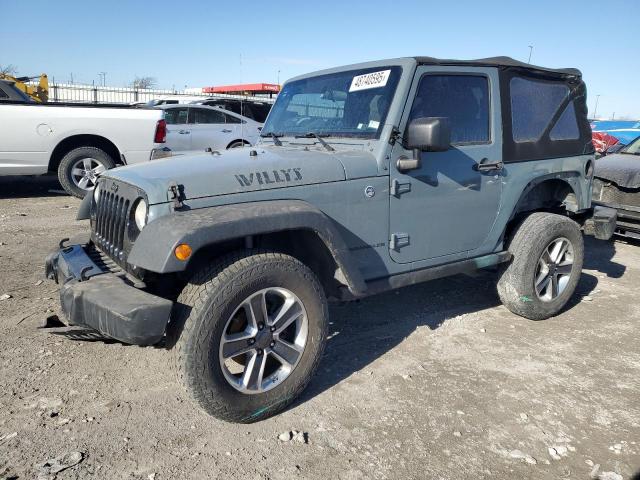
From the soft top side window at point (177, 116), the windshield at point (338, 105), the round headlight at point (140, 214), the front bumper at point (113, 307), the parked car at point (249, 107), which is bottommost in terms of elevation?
the front bumper at point (113, 307)

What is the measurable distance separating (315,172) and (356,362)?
4.53ft

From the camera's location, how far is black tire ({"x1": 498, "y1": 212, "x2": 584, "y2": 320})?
4.06m

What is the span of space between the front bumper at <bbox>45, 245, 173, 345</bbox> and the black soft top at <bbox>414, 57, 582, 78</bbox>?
2289 mm

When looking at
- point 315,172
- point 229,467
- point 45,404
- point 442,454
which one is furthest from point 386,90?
point 45,404

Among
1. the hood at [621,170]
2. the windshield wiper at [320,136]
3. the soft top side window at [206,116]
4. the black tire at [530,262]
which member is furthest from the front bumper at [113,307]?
the soft top side window at [206,116]

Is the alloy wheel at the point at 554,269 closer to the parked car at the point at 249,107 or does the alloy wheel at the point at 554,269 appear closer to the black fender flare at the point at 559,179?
the black fender flare at the point at 559,179

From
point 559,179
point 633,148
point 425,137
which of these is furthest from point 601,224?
point 633,148

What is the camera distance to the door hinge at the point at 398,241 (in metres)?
3.28

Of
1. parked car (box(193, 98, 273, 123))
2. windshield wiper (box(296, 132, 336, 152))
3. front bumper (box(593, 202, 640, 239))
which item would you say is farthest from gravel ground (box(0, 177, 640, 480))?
parked car (box(193, 98, 273, 123))

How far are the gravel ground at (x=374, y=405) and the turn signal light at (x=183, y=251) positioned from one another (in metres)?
0.76

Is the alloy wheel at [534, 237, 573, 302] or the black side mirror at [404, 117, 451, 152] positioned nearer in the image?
the black side mirror at [404, 117, 451, 152]

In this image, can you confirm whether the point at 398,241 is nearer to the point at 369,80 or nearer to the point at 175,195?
the point at 369,80

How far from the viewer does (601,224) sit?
4.54 metres

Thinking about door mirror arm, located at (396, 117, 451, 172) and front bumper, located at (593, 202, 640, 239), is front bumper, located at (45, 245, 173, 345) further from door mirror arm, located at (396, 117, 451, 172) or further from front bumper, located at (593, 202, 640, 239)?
front bumper, located at (593, 202, 640, 239)
